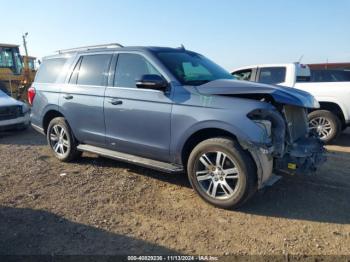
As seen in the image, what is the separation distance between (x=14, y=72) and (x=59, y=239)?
16504 millimetres

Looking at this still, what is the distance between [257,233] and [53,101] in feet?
14.0

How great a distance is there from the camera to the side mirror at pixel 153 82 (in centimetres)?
464

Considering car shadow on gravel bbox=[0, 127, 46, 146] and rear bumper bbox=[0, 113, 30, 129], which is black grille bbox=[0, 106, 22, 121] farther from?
car shadow on gravel bbox=[0, 127, 46, 146]

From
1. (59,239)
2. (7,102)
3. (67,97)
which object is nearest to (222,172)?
(59,239)

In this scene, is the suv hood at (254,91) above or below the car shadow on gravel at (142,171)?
above

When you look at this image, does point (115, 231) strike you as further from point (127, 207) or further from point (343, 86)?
point (343, 86)

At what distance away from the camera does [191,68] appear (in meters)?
5.19

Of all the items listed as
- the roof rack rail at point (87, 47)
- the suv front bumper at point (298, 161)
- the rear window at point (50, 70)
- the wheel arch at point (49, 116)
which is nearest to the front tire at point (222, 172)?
the suv front bumper at point (298, 161)

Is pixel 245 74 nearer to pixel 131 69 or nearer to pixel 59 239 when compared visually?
pixel 131 69

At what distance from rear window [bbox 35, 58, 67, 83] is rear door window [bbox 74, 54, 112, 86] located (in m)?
0.54

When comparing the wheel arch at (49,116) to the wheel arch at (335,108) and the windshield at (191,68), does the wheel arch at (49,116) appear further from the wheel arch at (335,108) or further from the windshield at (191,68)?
the wheel arch at (335,108)

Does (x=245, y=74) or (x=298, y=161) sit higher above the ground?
(x=245, y=74)

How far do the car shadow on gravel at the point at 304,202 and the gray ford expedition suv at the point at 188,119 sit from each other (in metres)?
0.45

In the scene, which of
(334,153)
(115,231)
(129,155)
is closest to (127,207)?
(115,231)
